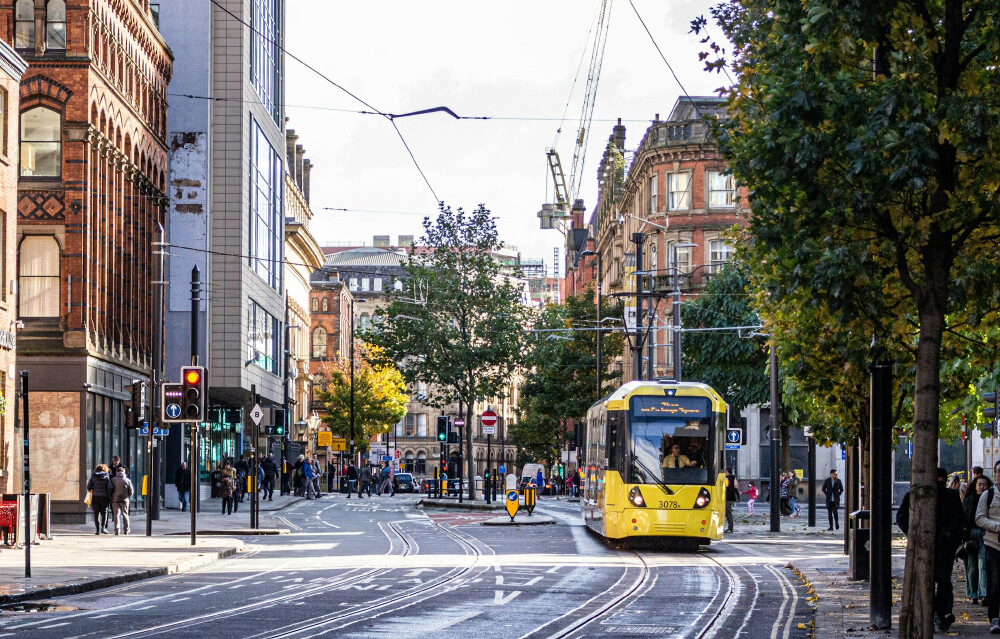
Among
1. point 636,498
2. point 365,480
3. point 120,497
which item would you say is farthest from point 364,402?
point 636,498

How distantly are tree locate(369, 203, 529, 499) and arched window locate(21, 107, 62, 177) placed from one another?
18768 millimetres

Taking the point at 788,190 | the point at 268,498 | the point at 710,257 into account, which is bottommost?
the point at 268,498

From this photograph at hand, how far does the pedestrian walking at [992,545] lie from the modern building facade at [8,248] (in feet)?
77.8

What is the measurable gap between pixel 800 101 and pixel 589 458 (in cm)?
2322

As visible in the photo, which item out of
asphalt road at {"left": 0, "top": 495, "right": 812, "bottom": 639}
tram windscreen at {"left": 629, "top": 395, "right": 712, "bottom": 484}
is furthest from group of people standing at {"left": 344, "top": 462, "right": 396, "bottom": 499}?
tram windscreen at {"left": 629, "top": 395, "right": 712, "bottom": 484}

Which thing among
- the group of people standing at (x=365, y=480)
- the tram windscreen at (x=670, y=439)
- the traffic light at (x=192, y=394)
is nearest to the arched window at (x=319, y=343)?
the group of people standing at (x=365, y=480)

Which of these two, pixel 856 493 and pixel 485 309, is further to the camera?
pixel 485 309

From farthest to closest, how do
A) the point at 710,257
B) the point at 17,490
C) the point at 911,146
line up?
the point at 710,257
the point at 17,490
the point at 911,146

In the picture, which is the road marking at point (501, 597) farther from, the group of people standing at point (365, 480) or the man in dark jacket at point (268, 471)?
the group of people standing at point (365, 480)

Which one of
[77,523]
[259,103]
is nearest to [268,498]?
[259,103]

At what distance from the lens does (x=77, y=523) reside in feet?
129

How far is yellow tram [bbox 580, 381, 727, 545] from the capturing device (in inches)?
1137

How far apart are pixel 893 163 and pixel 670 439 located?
17.2 meters

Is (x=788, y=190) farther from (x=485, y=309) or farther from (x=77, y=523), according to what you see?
(x=485, y=309)
